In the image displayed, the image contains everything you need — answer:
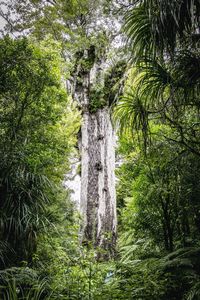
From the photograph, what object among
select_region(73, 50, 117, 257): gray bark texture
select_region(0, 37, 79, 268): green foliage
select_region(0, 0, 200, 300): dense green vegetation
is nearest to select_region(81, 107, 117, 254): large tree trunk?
select_region(73, 50, 117, 257): gray bark texture

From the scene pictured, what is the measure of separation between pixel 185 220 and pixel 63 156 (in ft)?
7.55

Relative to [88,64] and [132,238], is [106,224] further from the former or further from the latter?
[88,64]

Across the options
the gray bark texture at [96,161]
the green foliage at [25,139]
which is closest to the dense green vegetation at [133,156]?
the green foliage at [25,139]

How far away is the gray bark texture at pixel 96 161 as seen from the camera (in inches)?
244

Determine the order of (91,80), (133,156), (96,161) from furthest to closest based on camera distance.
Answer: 1. (91,80)
2. (96,161)
3. (133,156)

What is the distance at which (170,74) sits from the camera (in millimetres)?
3279

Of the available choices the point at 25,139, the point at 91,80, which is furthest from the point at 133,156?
the point at 91,80

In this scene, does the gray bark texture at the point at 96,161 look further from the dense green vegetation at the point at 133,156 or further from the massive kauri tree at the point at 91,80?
the dense green vegetation at the point at 133,156

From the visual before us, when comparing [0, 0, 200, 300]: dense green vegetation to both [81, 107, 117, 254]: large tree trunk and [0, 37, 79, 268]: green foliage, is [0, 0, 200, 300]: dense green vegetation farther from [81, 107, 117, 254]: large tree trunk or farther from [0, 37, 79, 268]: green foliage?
[81, 107, 117, 254]: large tree trunk

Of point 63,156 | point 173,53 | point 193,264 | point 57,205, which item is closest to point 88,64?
point 63,156

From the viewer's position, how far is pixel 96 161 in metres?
6.89

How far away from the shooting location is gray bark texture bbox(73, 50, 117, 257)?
6188mm

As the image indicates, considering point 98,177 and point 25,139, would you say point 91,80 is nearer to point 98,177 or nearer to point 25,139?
point 98,177

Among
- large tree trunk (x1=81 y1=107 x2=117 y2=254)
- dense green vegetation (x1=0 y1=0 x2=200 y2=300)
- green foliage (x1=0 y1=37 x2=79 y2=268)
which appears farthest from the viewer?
large tree trunk (x1=81 y1=107 x2=117 y2=254)
